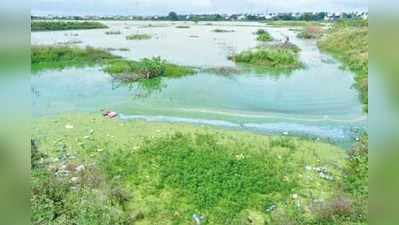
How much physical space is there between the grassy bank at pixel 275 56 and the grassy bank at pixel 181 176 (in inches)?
38.7

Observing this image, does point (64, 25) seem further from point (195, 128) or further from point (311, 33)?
point (311, 33)

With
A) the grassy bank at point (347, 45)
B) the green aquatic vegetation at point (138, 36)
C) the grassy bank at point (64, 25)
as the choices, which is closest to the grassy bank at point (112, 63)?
the green aquatic vegetation at point (138, 36)

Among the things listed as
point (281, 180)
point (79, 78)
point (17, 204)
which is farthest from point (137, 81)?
point (17, 204)

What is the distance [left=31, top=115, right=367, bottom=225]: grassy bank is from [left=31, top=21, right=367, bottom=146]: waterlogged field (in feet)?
0.52

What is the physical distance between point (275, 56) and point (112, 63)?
1.70 meters

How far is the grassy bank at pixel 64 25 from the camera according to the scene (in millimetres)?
3443

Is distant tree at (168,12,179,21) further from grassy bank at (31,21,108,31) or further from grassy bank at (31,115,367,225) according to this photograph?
grassy bank at (31,115,367,225)

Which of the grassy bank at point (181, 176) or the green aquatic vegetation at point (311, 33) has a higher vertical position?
the green aquatic vegetation at point (311, 33)

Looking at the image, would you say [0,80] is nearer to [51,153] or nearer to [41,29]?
[51,153]

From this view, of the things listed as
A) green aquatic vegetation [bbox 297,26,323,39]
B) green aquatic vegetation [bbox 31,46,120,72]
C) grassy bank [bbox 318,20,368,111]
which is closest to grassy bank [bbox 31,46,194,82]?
green aquatic vegetation [bbox 31,46,120,72]

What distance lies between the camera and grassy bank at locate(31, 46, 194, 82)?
407 cm

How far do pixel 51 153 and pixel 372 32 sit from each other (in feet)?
8.91

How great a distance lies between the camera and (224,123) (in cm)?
380

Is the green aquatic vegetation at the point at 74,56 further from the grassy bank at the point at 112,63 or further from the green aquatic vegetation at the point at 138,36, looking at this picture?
the green aquatic vegetation at the point at 138,36
